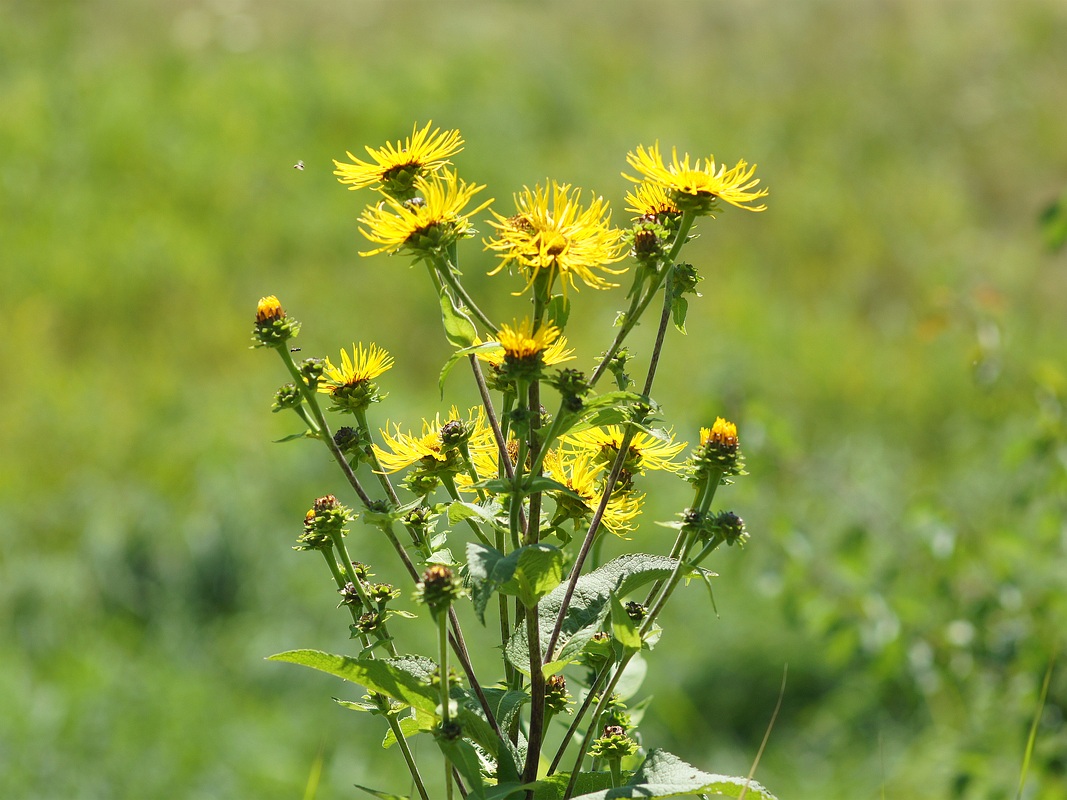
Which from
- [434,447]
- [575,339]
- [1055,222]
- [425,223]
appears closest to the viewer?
[425,223]

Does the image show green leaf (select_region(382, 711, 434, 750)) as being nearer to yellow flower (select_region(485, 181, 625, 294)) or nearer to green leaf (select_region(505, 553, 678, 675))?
green leaf (select_region(505, 553, 678, 675))

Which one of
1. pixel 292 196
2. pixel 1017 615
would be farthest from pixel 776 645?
pixel 292 196

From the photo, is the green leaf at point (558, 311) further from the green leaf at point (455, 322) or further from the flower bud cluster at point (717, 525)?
the flower bud cluster at point (717, 525)

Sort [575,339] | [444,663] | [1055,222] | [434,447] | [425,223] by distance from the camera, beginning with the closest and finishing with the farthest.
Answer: [444,663] → [425,223] → [434,447] → [1055,222] → [575,339]

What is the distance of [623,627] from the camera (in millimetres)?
938

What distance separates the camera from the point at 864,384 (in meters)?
5.94

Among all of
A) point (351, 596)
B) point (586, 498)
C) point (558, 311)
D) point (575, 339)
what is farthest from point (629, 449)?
point (575, 339)

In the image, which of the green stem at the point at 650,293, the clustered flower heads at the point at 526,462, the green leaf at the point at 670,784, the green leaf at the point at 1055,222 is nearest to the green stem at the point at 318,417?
the clustered flower heads at the point at 526,462

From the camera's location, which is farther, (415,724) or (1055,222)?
(1055,222)

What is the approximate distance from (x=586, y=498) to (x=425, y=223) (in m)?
0.31

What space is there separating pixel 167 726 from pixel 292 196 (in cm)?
488

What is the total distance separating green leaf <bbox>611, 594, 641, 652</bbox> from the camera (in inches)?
36.7

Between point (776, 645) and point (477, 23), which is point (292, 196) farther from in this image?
point (776, 645)

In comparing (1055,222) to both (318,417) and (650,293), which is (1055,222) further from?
(318,417)
